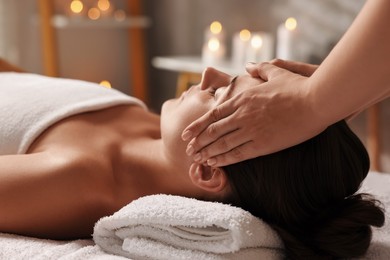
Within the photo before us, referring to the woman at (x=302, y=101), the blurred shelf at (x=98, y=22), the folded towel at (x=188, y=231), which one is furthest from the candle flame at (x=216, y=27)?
the folded towel at (x=188, y=231)

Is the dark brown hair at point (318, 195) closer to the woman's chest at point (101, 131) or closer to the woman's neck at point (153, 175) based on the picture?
the woman's neck at point (153, 175)

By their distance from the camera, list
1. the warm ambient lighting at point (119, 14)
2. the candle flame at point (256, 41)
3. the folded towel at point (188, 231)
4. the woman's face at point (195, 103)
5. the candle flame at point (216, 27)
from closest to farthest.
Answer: the folded towel at point (188, 231)
the woman's face at point (195, 103)
the candle flame at point (256, 41)
the candle flame at point (216, 27)
the warm ambient lighting at point (119, 14)

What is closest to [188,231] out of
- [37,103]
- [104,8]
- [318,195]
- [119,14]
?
[318,195]

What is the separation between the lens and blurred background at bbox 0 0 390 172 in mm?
3092

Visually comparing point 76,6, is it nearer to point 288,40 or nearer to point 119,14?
point 119,14

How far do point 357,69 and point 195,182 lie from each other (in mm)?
487

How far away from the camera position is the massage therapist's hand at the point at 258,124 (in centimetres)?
110

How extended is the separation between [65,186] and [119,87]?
3053 millimetres

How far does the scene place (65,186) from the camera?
4.19ft

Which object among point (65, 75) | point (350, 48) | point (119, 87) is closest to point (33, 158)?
point (350, 48)

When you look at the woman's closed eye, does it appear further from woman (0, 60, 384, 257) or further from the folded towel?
the folded towel

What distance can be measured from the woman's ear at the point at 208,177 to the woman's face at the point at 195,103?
2.0 inches

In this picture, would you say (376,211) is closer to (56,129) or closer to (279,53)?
(56,129)

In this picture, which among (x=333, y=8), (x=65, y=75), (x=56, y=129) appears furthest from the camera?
(x=65, y=75)
